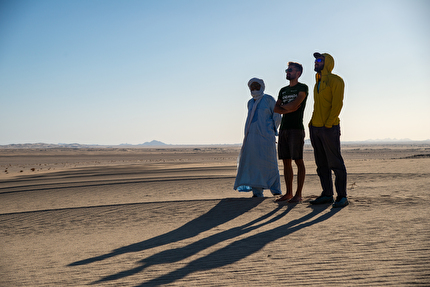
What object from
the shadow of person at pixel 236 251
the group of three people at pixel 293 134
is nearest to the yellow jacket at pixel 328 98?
the group of three people at pixel 293 134

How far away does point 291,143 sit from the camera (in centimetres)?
550

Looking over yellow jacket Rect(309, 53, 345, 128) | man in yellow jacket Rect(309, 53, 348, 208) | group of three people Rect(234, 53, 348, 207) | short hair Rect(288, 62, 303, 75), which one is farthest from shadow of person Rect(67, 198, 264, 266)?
short hair Rect(288, 62, 303, 75)

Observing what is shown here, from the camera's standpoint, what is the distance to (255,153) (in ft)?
20.1

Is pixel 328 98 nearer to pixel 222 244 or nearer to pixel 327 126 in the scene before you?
pixel 327 126

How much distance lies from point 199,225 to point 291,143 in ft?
6.67

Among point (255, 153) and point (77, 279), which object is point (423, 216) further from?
point (77, 279)

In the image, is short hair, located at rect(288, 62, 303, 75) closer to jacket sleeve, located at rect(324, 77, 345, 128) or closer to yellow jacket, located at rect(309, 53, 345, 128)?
yellow jacket, located at rect(309, 53, 345, 128)

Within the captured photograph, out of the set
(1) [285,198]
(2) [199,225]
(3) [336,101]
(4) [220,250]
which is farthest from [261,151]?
(4) [220,250]

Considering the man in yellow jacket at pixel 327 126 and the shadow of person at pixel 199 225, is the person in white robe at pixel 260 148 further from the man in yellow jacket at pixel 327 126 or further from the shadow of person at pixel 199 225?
the man in yellow jacket at pixel 327 126

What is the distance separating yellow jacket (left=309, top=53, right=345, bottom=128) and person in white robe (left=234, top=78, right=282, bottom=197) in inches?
38.7

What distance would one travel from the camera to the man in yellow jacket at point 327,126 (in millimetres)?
4992

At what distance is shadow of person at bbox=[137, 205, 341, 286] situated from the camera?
285 centimetres

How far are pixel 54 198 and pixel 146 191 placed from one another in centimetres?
229

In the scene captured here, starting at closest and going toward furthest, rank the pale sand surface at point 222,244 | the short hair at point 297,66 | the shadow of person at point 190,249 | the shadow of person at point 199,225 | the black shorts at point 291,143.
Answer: the pale sand surface at point 222,244 < the shadow of person at point 190,249 < the shadow of person at point 199,225 < the black shorts at point 291,143 < the short hair at point 297,66
